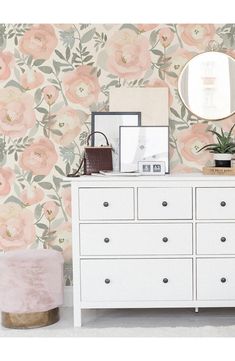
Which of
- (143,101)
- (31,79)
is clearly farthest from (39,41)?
(143,101)

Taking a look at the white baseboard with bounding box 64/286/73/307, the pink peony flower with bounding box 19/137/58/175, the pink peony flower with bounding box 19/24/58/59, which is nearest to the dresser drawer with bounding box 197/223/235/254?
the white baseboard with bounding box 64/286/73/307

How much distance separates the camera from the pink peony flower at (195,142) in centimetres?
445

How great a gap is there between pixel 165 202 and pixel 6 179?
4.08 feet

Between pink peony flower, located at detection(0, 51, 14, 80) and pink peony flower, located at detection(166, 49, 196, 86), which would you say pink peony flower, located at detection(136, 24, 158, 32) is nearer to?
pink peony flower, located at detection(166, 49, 196, 86)

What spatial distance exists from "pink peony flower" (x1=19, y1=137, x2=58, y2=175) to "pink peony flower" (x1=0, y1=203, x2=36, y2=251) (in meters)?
0.32

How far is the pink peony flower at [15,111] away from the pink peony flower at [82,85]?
292 mm

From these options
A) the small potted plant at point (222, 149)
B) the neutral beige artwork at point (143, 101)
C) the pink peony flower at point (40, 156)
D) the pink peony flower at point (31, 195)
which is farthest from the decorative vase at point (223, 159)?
the pink peony flower at point (31, 195)

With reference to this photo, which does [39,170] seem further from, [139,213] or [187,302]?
[187,302]

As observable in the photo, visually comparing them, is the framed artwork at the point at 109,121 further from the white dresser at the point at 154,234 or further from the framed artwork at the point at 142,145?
the white dresser at the point at 154,234

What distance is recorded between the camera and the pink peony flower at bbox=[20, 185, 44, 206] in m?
4.47

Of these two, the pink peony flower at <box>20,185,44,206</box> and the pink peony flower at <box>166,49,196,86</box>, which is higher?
the pink peony flower at <box>166,49,196,86</box>

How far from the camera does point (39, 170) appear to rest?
4.46 m

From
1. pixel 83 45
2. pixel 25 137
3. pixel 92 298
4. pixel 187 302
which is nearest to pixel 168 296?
pixel 187 302

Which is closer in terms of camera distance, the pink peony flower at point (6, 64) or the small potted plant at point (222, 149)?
the small potted plant at point (222, 149)
